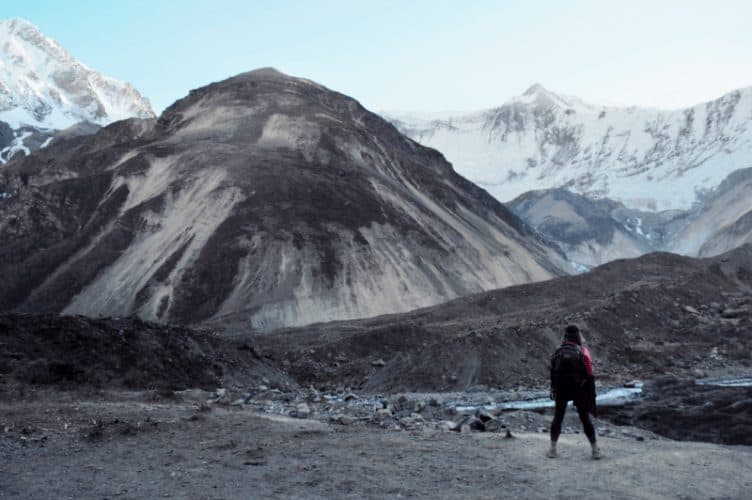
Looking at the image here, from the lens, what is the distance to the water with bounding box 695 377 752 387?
2925 centimetres

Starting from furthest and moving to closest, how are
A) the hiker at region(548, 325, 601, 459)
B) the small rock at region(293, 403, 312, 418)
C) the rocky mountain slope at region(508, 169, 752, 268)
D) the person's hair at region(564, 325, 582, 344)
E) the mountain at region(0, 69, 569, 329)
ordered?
the rocky mountain slope at region(508, 169, 752, 268)
the mountain at region(0, 69, 569, 329)
the small rock at region(293, 403, 312, 418)
the person's hair at region(564, 325, 582, 344)
the hiker at region(548, 325, 601, 459)

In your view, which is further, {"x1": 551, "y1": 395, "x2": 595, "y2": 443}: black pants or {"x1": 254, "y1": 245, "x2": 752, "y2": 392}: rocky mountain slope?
{"x1": 254, "y1": 245, "x2": 752, "y2": 392}: rocky mountain slope

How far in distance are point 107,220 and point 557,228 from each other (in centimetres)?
13535

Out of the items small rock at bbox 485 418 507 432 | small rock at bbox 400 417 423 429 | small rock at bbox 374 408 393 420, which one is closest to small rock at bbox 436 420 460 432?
small rock at bbox 400 417 423 429

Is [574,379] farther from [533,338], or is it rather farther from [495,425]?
[533,338]

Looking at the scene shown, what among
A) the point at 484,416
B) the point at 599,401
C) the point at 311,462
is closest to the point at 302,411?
the point at 484,416

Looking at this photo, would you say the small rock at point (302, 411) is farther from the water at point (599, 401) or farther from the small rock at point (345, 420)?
the water at point (599, 401)

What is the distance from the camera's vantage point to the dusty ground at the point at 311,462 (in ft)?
32.3

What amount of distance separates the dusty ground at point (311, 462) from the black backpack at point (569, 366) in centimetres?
112

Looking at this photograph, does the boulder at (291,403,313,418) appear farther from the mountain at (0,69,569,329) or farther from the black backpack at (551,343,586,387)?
the mountain at (0,69,569,329)

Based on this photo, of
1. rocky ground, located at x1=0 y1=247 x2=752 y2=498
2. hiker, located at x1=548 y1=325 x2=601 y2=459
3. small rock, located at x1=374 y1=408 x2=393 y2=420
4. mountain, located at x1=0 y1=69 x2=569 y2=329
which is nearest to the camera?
→ rocky ground, located at x1=0 y1=247 x2=752 y2=498

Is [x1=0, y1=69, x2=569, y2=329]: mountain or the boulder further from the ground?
[x1=0, y1=69, x2=569, y2=329]: mountain

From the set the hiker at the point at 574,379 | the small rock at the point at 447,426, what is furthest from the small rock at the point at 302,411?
the hiker at the point at 574,379

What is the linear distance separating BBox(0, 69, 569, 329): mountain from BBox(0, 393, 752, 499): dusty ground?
4404 centimetres
